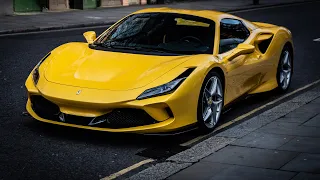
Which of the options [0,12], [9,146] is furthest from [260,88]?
[0,12]

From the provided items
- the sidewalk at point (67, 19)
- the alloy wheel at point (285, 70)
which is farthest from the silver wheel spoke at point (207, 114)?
the sidewalk at point (67, 19)

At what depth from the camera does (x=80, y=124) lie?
22.5 ft

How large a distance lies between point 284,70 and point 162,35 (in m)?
2.54

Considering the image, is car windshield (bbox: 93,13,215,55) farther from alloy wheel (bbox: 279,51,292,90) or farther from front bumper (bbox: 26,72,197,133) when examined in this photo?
alloy wheel (bbox: 279,51,292,90)

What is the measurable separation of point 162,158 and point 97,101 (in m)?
0.86

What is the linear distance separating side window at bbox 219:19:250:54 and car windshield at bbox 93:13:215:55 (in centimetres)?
18

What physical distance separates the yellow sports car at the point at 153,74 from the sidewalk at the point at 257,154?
447 millimetres

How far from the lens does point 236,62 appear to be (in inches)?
319

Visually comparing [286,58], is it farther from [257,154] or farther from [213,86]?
[257,154]

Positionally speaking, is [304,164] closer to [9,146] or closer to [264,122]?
[264,122]

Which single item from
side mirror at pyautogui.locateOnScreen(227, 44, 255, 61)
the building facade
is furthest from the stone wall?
side mirror at pyautogui.locateOnScreen(227, 44, 255, 61)

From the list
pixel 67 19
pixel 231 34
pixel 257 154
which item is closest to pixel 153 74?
pixel 257 154

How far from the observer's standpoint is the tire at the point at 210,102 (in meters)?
7.25

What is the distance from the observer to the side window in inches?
322
